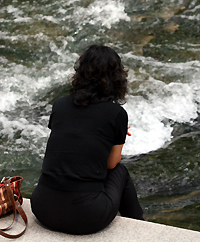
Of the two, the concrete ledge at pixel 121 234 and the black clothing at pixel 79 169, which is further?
the concrete ledge at pixel 121 234

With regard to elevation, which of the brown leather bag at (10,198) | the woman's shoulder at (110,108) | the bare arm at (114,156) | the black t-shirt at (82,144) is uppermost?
the woman's shoulder at (110,108)

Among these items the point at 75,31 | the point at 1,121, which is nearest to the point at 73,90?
the point at 1,121

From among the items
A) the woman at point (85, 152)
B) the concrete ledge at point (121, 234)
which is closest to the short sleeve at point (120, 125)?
the woman at point (85, 152)

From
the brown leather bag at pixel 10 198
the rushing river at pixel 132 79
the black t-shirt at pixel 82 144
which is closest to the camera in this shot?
the black t-shirt at pixel 82 144

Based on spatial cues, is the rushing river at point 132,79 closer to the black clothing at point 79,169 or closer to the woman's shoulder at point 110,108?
the black clothing at point 79,169

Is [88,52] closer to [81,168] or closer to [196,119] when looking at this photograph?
[81,168]

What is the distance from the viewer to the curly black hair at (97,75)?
177 centimetres

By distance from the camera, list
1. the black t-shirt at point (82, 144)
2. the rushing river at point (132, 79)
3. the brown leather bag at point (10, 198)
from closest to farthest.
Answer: the black t-shirt at point (82, 144)
the brown leather bag at point (10, 198)
the rushing river at point (132, 79)

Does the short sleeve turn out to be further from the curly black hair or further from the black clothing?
the curly black hair

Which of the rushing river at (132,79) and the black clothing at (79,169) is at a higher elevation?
the black clothing at (79,169)

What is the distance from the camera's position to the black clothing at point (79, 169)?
1646 millimetres

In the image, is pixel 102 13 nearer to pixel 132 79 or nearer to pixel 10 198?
pixel 132 79

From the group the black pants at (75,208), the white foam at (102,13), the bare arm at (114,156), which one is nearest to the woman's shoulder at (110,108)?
the bare arm at (114,156)

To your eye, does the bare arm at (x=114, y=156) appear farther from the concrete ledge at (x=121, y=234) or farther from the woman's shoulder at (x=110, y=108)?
the concrete ledge at (x=121, y=234)
